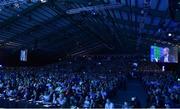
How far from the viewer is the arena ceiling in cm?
1789

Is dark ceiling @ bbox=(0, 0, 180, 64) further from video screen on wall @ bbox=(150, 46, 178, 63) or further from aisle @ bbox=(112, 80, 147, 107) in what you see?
aisle @ bbox=(112, 80, 147, 107)

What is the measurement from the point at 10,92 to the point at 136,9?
344 inches

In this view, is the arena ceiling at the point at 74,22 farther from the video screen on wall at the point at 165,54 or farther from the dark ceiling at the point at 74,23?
the video screen on wall at the point at 165,54

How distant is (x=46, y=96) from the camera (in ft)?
51.1

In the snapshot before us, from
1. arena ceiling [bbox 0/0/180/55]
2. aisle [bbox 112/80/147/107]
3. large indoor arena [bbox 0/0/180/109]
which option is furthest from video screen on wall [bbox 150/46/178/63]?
aisle [bbox 112/80/147/107]

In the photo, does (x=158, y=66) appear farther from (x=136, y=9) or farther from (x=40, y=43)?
(x=136, y=9)

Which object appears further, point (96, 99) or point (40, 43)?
point (40, 43)

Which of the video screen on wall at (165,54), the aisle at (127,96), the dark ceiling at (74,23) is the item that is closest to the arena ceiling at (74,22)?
the dark ceiling at (74,23)

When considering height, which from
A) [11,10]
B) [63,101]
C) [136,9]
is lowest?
[63,101]

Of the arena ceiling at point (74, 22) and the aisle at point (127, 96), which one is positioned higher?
the arena ceiling at point (74, 22)

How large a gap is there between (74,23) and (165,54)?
35.2ft

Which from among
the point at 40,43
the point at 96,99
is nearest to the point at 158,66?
the point at 40,43

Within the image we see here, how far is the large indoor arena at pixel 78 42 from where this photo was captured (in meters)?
15.1

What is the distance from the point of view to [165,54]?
2342cm
